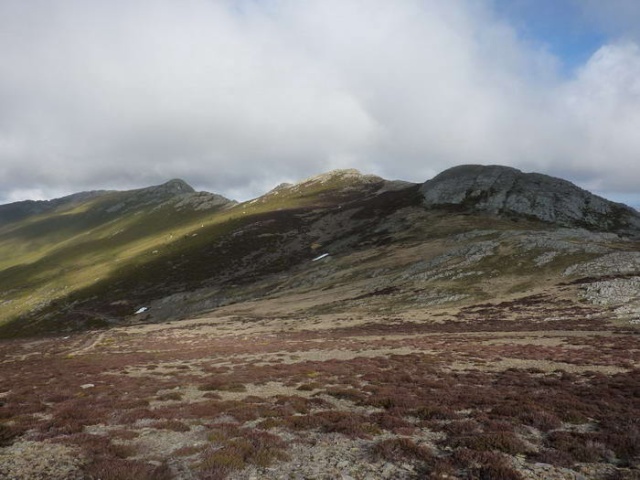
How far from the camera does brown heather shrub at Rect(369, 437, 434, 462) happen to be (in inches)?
583

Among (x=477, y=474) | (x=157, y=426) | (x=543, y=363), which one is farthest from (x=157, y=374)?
(x=543, y=363)

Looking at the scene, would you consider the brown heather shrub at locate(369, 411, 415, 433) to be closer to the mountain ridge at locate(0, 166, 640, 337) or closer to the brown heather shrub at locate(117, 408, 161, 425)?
the brown heather shrub at locate(117, 408, 161, 425)

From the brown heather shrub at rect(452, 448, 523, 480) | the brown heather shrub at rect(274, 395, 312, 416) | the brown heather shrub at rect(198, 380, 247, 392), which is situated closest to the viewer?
the brown heather shrub at rect(452, 448, 523, 480)

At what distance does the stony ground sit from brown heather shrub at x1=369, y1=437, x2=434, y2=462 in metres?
0.07

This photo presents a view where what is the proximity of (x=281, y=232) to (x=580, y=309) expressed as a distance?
384ft

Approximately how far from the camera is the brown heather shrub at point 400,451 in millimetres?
14812

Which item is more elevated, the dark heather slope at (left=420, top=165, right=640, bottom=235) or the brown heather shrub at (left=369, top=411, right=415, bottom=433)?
the dark heather slope at (left=420, top=165, right=640, bottom=235)

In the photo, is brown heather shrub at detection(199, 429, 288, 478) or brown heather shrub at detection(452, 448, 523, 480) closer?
brown heather shrub at detection(452, 448, 523, 480)

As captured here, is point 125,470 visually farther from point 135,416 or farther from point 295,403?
point 295,403

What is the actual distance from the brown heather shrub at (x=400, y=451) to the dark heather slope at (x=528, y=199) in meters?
141

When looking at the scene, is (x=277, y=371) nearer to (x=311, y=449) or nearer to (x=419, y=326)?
(x=311, y=449)

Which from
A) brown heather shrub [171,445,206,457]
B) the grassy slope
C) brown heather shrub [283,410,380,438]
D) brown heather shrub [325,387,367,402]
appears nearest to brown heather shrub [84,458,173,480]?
brown heather shrub [171,445,206,457]

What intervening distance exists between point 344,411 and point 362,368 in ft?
44.7

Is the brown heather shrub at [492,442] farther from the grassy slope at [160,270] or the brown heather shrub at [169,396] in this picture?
the grassy slope at [160,270]
